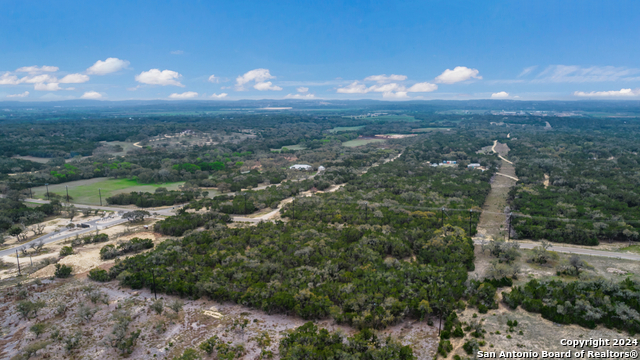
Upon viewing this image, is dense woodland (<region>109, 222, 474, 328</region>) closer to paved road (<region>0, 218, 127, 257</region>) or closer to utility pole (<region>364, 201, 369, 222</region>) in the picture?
utility pole (<region>364, 201, 369, 222</region>)

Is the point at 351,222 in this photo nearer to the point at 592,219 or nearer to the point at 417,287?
the point at 417,287

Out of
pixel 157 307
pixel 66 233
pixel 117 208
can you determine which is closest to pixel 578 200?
pixel 157 307

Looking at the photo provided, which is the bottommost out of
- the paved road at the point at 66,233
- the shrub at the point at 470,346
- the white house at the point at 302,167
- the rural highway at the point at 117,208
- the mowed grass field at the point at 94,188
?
the shrub at the point at 470,346

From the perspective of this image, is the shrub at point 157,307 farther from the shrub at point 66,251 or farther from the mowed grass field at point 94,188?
the mowed grass field at point 94,188

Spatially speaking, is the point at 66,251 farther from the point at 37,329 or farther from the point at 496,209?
the point at 496,209

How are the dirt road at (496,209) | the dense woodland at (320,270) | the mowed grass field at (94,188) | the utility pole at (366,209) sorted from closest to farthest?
1. the dense woodland at (320,270)
2. the dirt road at (496,209)
3. the utility pole at (366,209)
4. the mowed grass field at (94,188)

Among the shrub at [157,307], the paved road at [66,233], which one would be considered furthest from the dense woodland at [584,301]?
the paved road at [66,233]

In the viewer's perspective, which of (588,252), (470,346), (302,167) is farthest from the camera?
(302,167)

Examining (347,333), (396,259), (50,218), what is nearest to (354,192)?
(396,259)

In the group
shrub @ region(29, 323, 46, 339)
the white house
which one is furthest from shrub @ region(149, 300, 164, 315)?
the white house
